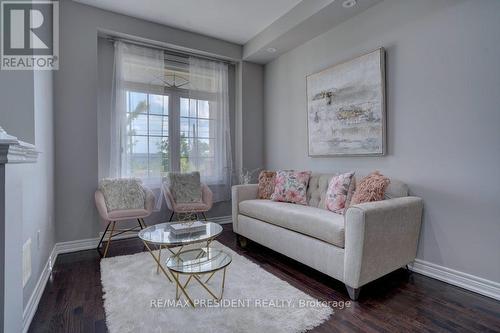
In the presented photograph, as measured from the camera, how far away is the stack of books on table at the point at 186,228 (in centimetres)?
208

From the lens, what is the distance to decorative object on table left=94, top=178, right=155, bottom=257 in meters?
2.91

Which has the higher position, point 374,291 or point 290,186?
point 290,186

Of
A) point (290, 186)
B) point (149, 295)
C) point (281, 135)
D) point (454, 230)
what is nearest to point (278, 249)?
point (290, 186)

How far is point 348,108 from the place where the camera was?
293cm

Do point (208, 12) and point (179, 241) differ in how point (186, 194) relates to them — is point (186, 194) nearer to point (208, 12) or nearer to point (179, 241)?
point (179, 241)

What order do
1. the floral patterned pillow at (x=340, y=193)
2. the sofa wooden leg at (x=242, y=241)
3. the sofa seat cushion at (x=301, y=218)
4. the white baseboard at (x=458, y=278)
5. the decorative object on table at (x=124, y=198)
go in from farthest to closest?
1. the sofa wooden leg at (x=242, y=241)
2. the decorative object on table at (x=124, y=198)
3. the floral patterned pillow at (x=340, y=193)
4. the sofa seat cushion at (x=301, y=218)
5. the white baseboard at (x=458, y=278)

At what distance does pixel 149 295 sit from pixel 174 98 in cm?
278

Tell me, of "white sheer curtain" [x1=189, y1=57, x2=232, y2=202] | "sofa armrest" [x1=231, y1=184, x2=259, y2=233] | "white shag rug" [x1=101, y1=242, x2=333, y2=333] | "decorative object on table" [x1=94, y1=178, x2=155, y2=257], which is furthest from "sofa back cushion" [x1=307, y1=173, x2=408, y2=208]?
"decorative object on table" [x1=94, y1=178, x2=155, y2=257]

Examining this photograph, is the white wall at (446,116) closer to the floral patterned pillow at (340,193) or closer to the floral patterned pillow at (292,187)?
the floral patterned pillow at (340,193)

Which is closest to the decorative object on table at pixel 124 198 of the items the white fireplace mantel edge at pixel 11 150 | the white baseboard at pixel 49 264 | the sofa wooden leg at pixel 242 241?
the white baseboard at pixel 49 264

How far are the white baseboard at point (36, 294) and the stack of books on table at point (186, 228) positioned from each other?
3.22 feet

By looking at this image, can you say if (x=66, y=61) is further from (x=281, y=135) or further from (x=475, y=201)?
(x=475, y=201)

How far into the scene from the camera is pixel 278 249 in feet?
8.54

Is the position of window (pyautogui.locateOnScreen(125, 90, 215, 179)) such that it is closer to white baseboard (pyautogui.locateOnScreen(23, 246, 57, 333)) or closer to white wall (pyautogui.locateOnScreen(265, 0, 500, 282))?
white baseboard (pyautogui.locateOnScreen(23, 246, 57, 333))
